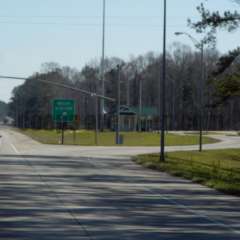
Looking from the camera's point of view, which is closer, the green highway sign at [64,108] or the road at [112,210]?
the road at [112,210]

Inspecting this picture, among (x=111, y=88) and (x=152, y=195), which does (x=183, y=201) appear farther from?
(x=111, y=88)

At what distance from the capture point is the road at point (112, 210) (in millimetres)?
13406

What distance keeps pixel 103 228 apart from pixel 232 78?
2579cm

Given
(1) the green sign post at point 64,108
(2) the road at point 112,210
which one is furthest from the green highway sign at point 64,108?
(2) the road at point 112,210

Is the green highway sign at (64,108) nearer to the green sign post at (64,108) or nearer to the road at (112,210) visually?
the green sign post at (64,108)

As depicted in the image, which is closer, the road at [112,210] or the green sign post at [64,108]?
the road at [112,210]

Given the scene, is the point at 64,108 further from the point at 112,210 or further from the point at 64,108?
the point at 112,210

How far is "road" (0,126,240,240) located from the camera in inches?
528

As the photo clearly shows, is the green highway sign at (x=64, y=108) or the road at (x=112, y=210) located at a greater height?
the green highway sign at (x=64, y=108)

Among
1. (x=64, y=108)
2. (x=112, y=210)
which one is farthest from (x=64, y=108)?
(x=112, y=210)

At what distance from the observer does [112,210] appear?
17.4 meters

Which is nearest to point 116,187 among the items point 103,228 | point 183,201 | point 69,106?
point 183,201

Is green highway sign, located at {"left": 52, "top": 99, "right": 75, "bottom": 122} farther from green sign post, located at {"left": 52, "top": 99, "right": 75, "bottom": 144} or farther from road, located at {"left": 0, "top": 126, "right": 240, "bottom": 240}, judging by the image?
road, located at {"left": 0, "top": 126, "right": 240, "bottom": 240}

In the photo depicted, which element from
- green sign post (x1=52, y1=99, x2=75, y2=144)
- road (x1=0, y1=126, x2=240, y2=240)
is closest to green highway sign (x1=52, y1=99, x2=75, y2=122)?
green sign post (x1=52, y1=99, x2=75, y2=144)
